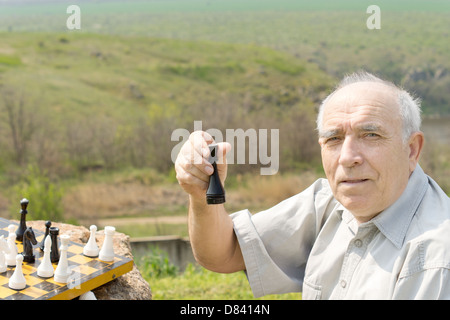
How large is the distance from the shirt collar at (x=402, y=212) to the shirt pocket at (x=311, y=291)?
1.38 ft

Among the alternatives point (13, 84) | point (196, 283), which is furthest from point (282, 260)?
point (13, 84)

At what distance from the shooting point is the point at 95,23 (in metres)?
68.4

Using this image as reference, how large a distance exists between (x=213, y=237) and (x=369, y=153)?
86 cm

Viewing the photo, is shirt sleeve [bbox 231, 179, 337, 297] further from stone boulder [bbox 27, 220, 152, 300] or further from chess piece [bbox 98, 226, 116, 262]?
stone boulder [bbox 27, 220, 152, 300]

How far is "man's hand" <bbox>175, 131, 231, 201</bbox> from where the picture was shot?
2.40 m

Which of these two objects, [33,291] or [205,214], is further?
[33,291]

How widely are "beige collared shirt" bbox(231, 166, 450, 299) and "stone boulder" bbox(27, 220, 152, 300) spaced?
951 millimetres

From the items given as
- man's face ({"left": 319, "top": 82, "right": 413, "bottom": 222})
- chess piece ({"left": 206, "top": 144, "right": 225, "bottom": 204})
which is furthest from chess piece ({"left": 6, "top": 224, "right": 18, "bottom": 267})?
man's face ({"left": 319, "top": 82, "right": 413, "bottom": 222})

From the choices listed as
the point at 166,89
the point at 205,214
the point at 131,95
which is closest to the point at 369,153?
the point at 205,214

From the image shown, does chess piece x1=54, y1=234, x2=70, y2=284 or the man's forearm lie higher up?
the man's forearm

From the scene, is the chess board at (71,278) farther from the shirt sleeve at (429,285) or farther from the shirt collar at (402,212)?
the shirt sleeve at (429,285)

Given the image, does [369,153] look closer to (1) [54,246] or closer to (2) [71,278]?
(2) [71,278]

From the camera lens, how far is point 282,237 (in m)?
2.79
